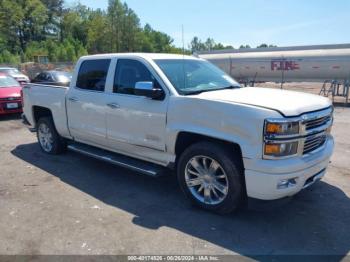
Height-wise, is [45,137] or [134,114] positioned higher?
[134,114]

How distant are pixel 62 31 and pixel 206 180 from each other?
9635 cm

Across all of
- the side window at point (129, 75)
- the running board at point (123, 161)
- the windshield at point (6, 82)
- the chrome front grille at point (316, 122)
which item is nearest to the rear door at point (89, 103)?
the running board at point (123, 161)

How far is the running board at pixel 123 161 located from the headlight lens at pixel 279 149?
1.60m

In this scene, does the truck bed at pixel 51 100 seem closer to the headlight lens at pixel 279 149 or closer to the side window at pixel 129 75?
the side window at pixel 129 75

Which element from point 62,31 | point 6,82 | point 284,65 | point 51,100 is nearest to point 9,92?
point 6,82

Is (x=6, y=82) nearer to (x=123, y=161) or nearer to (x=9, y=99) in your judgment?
(x=9, y=99)

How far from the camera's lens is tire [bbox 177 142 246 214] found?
3934 millimetres

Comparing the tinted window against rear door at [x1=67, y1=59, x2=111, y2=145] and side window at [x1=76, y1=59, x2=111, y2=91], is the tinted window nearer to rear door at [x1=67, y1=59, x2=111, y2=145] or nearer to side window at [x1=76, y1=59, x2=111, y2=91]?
rear door at [x1=67, y1=59, x2=111, y2=145]

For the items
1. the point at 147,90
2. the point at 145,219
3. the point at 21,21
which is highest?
the point at 21,21

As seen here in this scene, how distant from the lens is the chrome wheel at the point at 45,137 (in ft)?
22.4

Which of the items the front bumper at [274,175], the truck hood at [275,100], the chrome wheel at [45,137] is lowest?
the chrome wheel at [45,137]

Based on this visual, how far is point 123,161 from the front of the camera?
512 centimetres

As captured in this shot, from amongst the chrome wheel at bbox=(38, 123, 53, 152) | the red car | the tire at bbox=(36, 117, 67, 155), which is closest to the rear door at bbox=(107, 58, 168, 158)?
the tire at bbox=(36, 117, 67, 155)

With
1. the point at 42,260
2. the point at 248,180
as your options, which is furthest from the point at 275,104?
the point at 42,260
